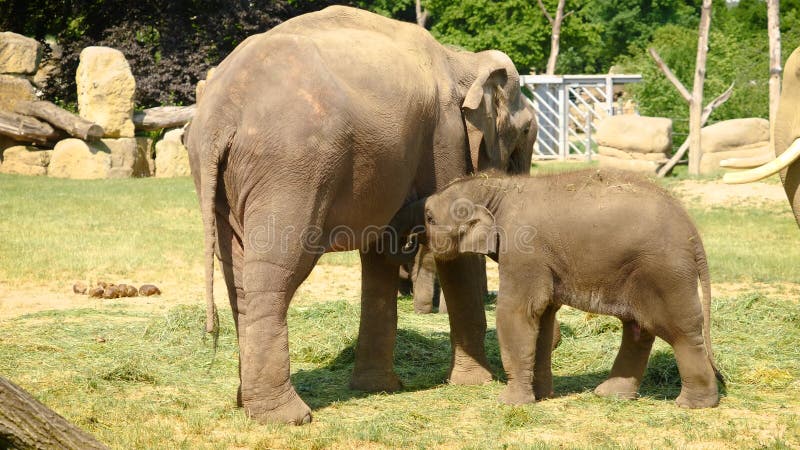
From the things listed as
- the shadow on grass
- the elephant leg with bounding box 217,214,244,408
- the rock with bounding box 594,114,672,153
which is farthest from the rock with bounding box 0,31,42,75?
the elephant leg with bounding box 217,214,244,408

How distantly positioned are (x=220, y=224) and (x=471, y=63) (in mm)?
→ 2240

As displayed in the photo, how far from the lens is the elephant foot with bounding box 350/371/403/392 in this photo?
6844 millimetres

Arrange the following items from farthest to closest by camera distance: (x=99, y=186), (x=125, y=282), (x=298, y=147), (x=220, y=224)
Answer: (x=99, y=186) → (x=125, y=282) → (x=220, y=224) → (x=298, y=147)

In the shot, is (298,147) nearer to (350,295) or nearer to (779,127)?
(779,127)

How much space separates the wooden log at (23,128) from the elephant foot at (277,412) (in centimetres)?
1431

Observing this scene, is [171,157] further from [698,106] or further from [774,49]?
[774,49]

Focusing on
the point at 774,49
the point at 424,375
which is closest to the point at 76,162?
the point at 774,49

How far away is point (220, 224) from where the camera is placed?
6.12m

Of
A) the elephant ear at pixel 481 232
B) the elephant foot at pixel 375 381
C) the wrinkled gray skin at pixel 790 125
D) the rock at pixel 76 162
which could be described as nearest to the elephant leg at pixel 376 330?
the elephant foot at pixel 375 381

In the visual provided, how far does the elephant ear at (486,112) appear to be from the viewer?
22.8 feet

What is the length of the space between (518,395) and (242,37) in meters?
21.1

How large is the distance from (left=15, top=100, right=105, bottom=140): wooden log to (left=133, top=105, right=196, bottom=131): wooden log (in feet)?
5.90

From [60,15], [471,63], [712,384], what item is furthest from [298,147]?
[60,15]

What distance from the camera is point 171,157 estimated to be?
67.4ft
